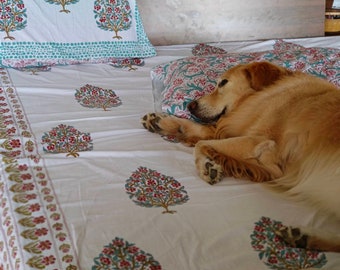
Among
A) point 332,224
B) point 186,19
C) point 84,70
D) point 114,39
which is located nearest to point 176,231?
point 332,224

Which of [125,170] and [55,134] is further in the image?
[55,134]

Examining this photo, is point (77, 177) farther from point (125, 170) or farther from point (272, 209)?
point (272, 209)

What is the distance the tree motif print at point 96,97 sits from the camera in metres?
2.07

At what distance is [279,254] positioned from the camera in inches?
47.4

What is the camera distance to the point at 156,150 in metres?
1.70

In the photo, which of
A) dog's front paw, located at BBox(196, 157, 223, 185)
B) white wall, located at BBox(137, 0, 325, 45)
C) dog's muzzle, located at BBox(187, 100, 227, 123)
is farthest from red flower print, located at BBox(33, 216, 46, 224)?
white wall, located at BBox(137, 0, 325, 45)

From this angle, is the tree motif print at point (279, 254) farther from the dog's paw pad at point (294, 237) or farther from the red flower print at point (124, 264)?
the red flower print at point (124, 264)

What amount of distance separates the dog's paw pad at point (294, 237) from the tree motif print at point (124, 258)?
1.14 ft

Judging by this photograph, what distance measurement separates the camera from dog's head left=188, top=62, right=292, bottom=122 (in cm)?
182

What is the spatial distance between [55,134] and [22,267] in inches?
29.0

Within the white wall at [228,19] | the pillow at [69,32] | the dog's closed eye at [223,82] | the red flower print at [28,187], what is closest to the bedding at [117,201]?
the red flower print at [28,187]

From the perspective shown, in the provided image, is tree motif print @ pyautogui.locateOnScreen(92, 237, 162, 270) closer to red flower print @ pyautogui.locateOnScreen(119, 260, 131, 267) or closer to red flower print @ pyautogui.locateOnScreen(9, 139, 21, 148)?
red flower print @ pyautogui.locateOnScreen(119, 260, 131, 267)

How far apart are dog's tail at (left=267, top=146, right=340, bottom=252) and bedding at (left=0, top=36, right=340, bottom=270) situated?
0.12 feet

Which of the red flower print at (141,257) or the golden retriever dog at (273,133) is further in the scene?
the golden retriever dog at (273,133)
